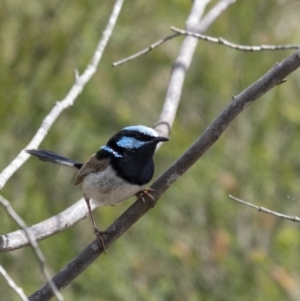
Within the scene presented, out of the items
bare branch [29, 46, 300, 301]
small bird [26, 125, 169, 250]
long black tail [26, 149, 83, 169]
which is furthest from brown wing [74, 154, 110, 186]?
bare branch [29, 46, 300, 301]

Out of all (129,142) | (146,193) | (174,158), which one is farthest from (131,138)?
(174,158)

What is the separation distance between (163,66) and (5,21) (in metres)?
1.78

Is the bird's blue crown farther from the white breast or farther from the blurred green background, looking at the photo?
the blurred green background

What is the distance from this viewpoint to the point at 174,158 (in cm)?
546

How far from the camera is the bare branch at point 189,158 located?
2420 millimetres

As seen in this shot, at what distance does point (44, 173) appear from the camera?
6.11 meters

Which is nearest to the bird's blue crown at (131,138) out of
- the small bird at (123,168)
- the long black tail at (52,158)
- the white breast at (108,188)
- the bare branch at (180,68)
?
the small bird at (123,168)

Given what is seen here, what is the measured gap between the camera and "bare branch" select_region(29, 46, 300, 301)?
242 cm

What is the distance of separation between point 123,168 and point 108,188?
123 mm

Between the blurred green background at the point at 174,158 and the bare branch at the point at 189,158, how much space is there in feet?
7.79

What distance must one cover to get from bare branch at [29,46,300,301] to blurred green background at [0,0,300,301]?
2375mm

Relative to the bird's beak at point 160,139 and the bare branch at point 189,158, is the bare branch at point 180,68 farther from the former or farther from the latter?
the bare branch at point 189,158

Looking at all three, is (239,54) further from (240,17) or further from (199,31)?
(199,31)

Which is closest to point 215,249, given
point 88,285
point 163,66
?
point 88,285
